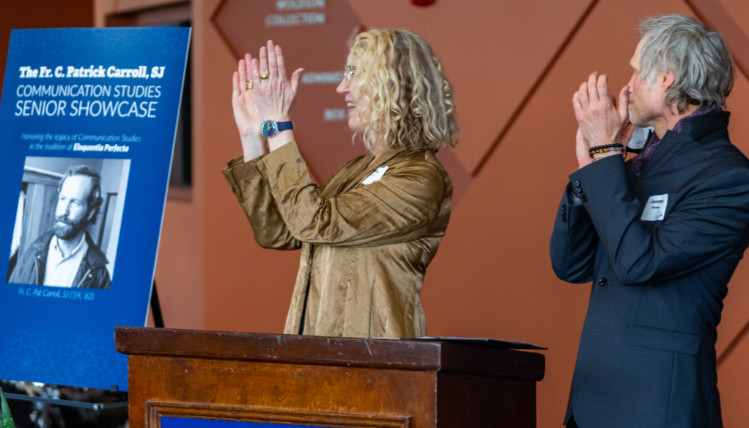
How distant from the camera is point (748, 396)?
3225 mm

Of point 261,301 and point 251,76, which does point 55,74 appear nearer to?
point 251,76

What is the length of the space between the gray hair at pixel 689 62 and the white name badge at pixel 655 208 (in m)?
0.18

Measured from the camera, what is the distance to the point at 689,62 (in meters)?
1.84

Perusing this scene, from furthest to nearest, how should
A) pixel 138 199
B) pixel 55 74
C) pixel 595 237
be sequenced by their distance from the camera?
pixel 55 74, pixel 138 199, pixel 595 237

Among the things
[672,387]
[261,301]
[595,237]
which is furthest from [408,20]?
[672,387]

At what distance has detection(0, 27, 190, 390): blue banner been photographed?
2684 millimetres

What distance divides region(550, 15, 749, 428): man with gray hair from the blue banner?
1.32m

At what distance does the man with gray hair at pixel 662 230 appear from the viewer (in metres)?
1.76

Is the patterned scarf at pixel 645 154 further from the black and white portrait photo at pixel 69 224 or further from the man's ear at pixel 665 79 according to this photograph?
the black and white portrait photo at pixel 69 224

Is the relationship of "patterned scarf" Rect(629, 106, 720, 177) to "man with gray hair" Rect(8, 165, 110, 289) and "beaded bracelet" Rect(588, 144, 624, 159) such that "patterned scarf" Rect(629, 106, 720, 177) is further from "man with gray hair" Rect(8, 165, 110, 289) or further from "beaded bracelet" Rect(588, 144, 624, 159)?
"man with gray hair" Rect(8, 165, 110, 289)

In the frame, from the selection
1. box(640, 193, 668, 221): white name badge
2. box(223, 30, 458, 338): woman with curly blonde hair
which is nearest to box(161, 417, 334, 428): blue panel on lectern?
box(223, 30, 458, 338): woman with curly blonde hair

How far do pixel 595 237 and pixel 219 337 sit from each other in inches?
34.3

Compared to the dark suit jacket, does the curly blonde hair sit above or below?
above

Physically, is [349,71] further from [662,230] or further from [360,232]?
[662,230]
